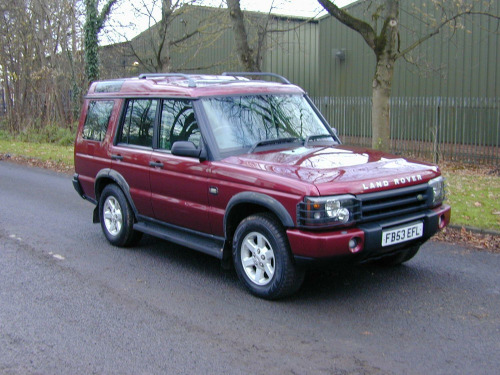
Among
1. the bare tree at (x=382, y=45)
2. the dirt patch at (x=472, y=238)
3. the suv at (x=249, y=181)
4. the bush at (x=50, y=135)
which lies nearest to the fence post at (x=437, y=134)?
the bare tree at (x=382, y=45)

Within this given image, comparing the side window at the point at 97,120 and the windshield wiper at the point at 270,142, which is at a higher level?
the side window at the point at 97,120

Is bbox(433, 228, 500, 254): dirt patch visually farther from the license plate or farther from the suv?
the license plate

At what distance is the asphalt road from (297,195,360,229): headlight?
32.5 inches

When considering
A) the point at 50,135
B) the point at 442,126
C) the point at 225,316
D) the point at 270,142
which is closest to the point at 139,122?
the point at 270,142

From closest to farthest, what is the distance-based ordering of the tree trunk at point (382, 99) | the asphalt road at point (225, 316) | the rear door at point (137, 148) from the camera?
1. the asphalt road at point (225, 316)
2. the rear door at point (137, 148)
3. the tree trunk at point (382, 99)

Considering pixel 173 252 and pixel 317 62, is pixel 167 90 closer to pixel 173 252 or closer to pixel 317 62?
pixel 173 252

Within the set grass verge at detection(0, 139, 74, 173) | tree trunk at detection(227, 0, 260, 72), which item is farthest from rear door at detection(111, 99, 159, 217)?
tree trunk at detection(227, 0, 260, 72)

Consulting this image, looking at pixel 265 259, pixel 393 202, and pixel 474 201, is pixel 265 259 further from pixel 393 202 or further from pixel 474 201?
pixel 474 201

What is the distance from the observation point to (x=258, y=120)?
6.28 meters

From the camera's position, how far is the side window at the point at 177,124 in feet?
20.1

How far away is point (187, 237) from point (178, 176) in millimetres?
658

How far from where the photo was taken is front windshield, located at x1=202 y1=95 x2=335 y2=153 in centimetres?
602

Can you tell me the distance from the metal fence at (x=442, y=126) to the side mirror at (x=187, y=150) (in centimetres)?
1082

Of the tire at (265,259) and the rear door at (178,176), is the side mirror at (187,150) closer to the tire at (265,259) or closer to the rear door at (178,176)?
the rear door at (178,176)
